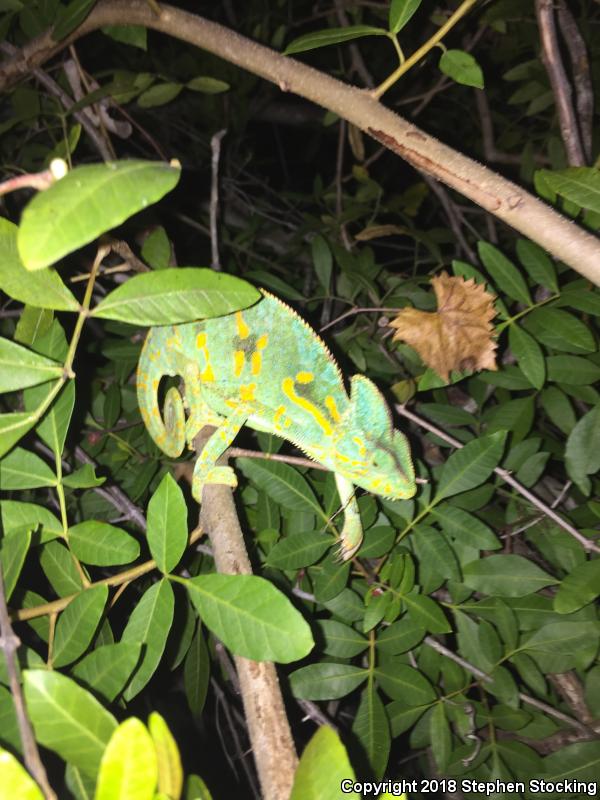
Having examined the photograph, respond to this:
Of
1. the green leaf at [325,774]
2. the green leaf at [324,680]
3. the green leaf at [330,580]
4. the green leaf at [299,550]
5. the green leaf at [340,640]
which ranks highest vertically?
the green leaf at [325,774]

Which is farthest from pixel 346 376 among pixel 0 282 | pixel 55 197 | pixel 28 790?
pixel 28 790

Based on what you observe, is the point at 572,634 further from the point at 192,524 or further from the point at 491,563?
the point at 192,524

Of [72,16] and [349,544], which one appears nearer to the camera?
[72,16]

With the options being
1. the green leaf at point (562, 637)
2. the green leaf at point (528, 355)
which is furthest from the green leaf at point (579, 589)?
the green leaf at point (528, 355)

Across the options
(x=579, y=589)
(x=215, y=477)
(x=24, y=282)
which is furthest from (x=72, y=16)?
(x=579, y=589)

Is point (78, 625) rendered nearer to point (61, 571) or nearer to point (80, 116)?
point (61, 571)

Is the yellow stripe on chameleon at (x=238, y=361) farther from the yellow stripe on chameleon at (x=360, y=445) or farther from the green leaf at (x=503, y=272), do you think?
the green leaf at (x=503, y=272)
